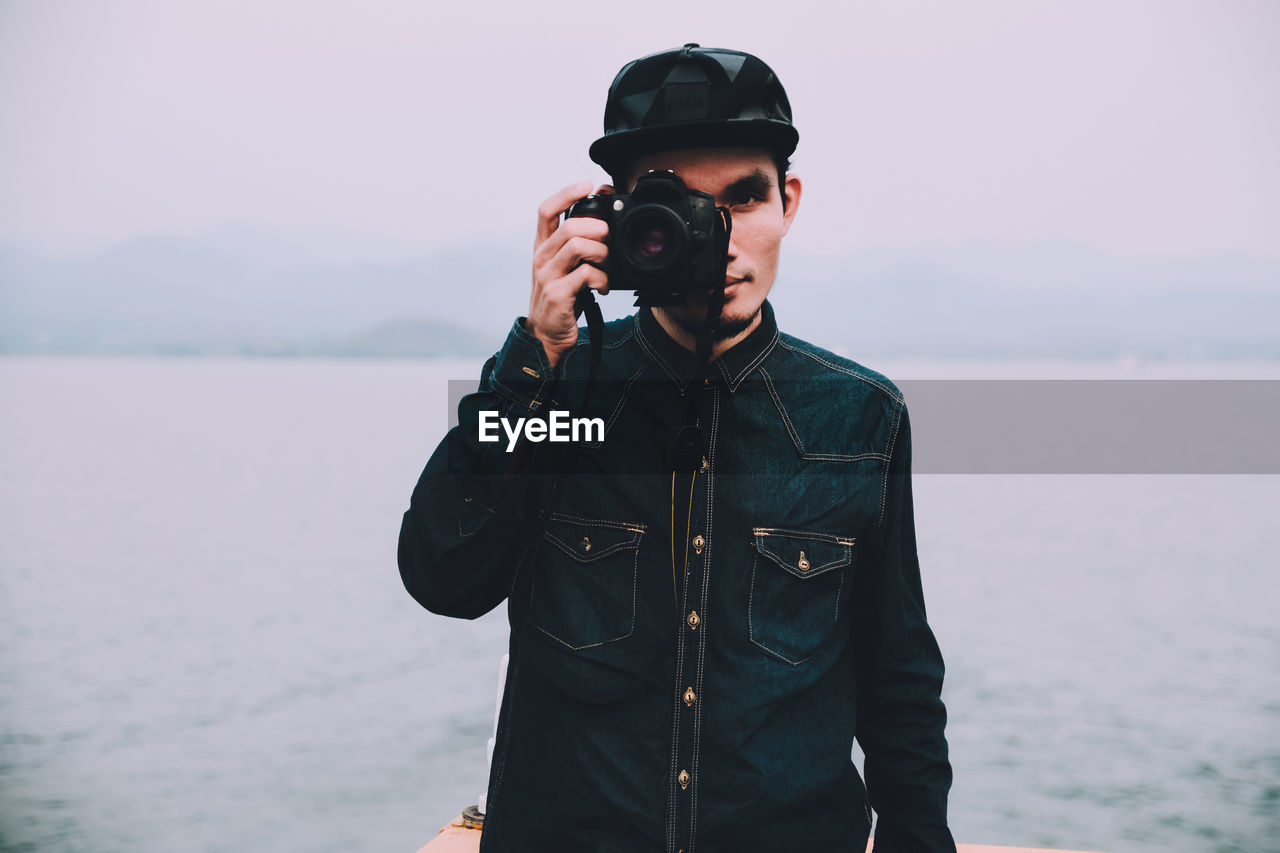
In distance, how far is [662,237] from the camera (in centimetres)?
110

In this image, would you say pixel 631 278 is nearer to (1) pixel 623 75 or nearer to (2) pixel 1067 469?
(1) pixel 623 75

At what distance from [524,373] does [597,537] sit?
23 cm

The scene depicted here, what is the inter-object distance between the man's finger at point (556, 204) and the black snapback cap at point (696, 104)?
97 mm

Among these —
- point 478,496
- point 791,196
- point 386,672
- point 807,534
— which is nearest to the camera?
point 478,496

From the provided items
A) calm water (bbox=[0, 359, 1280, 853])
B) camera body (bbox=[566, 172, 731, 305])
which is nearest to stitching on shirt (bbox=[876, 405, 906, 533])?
camera body (bbox=[566, 172, 731, 305])

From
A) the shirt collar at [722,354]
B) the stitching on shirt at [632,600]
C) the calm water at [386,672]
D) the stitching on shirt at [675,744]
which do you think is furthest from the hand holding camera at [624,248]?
the calm water at [386,672]

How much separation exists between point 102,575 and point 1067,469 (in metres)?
23.1

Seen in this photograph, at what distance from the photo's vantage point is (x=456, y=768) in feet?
28.9

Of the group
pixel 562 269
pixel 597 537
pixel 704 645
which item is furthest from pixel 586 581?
pixel 562 269

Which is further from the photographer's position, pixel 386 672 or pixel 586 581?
pixel 386 672

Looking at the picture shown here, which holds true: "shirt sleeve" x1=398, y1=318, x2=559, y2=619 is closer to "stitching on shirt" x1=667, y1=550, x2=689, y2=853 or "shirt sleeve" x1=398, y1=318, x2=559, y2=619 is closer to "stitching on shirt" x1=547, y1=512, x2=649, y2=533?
"stitching on shirt" x1=547, y1=512, x2=649, y2=533

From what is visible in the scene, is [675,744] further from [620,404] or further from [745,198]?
[745,198]

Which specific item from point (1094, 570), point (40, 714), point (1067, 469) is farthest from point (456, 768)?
point (1067, 469)

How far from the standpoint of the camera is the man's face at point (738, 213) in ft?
3.92
